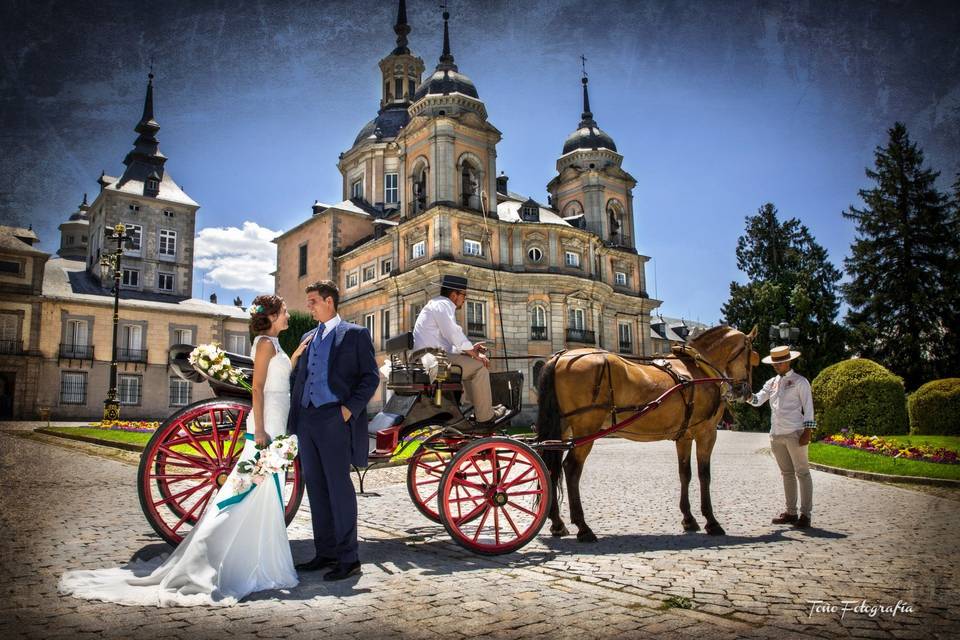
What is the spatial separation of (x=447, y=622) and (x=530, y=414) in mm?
32699

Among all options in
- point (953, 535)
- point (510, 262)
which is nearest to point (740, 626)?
point (953, 535)

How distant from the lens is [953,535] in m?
5.99

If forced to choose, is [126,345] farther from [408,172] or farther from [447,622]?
[447,622]

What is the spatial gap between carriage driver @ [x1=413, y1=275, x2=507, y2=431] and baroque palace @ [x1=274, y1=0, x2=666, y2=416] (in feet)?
83.5

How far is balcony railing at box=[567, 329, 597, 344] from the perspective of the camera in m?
38.9

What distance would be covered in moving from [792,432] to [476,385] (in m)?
3.94

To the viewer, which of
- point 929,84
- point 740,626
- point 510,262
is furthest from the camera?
point 510,262

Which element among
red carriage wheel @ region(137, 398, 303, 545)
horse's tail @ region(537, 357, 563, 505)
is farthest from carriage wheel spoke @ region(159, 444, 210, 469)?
horse's tail @ region(537, 357, 563, 505)

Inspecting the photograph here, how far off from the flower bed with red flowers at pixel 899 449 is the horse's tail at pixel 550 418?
9.51 m

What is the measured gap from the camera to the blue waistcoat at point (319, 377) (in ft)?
15.1

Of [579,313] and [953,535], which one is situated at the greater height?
[579,313]

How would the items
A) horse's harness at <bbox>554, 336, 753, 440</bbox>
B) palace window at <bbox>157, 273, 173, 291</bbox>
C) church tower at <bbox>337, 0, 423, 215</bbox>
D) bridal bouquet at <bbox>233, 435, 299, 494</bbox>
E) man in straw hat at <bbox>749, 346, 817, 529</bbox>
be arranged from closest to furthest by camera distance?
bridal bouquet at <bbox>233, 435, 299, 494</bbox> → horse's harness at <bbox>554, 336, 753, 440</bbox> → man in straw hat at <bbox>749, 346, 817, 529</bbox> → palace window at <bbox>157, 273, 173, 291</bbox> → church tower at <bbox>337, 0, 423, 215</bbox>

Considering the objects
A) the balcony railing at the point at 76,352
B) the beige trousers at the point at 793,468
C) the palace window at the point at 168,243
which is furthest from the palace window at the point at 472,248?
the beige trousers at the point at 793,468

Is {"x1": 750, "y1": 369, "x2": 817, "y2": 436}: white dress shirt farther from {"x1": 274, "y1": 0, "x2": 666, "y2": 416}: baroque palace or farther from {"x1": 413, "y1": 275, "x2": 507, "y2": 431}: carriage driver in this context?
{"x1": 274, "y1": 0, "x2": 666, "y2": 416}: baroque palace
